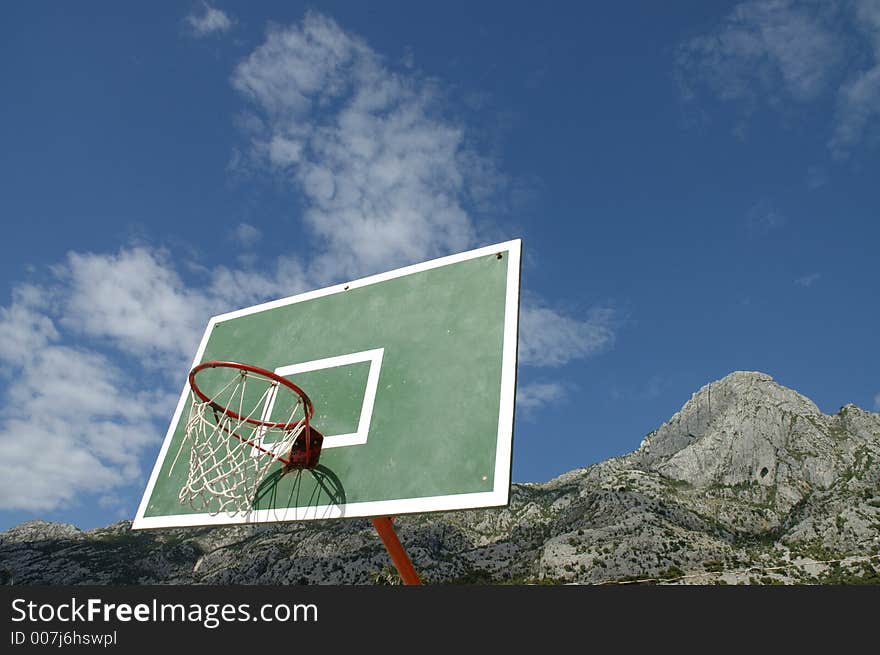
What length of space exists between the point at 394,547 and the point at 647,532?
1871 inches

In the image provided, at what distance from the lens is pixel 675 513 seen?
166ft

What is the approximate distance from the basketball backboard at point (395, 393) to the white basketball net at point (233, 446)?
0.11 m

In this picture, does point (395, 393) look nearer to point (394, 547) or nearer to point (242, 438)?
point (394, 547)

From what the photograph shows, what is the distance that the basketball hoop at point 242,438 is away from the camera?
520 centimetres

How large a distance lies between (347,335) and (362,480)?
1762mm

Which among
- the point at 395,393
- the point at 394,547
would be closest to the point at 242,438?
the point at 395,393

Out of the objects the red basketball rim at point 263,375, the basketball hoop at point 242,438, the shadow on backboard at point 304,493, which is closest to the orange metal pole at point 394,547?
the shadow on backboard at point 304,493

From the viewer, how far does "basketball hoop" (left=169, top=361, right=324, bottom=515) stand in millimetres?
5199

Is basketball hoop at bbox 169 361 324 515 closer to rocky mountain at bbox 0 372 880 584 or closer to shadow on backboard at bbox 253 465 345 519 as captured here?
shadow on backboard at bbox 253 465 345 519

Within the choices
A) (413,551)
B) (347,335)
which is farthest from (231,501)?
(413,551)

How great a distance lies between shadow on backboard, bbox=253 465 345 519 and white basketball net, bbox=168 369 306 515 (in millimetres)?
134

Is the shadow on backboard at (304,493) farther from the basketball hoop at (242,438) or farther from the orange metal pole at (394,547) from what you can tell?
the orange metal pole at (394,547)

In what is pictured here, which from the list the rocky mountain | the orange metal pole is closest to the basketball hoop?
the orange metal pole

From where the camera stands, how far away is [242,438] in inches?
217
